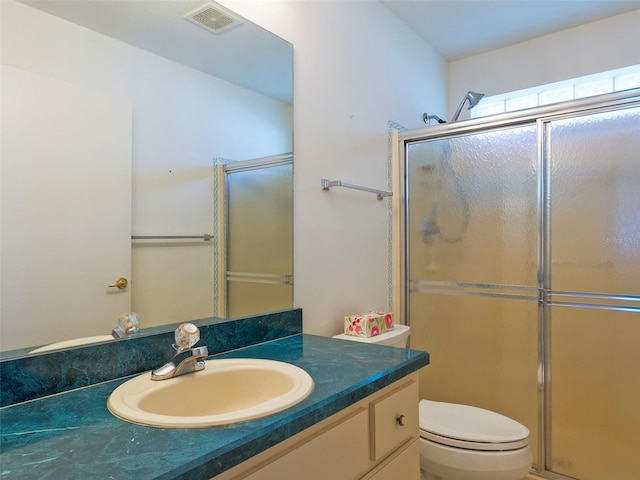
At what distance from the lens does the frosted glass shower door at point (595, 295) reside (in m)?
1.86

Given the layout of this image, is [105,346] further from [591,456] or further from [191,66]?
[591,456]

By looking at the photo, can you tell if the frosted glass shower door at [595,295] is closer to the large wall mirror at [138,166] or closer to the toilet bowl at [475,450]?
the toilet bowl at [475,450]

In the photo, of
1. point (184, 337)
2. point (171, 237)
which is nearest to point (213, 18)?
point (171, 237)

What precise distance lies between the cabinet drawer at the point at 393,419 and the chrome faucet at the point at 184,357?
1.53ft

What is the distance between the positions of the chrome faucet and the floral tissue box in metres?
0.83

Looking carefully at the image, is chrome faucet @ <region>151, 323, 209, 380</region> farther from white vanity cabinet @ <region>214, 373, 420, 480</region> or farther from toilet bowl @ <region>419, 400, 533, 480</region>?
toilet bowl @ <region>419, 400, 533, 480</region>

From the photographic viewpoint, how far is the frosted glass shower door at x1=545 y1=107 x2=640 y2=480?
73.1 inches

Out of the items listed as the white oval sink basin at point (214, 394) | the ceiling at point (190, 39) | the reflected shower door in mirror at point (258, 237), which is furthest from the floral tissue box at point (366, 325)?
the ceiling at point (190, 39)

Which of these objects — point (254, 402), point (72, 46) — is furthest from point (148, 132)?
point (254, 402)

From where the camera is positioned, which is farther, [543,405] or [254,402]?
[543,405]

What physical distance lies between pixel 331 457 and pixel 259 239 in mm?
855

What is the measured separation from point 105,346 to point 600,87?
3134 mm

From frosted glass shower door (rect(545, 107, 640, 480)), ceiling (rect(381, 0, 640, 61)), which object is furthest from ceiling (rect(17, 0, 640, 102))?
frosted glass shower door (rect(545, 107, 640, 480))

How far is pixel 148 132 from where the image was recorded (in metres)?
1.22
